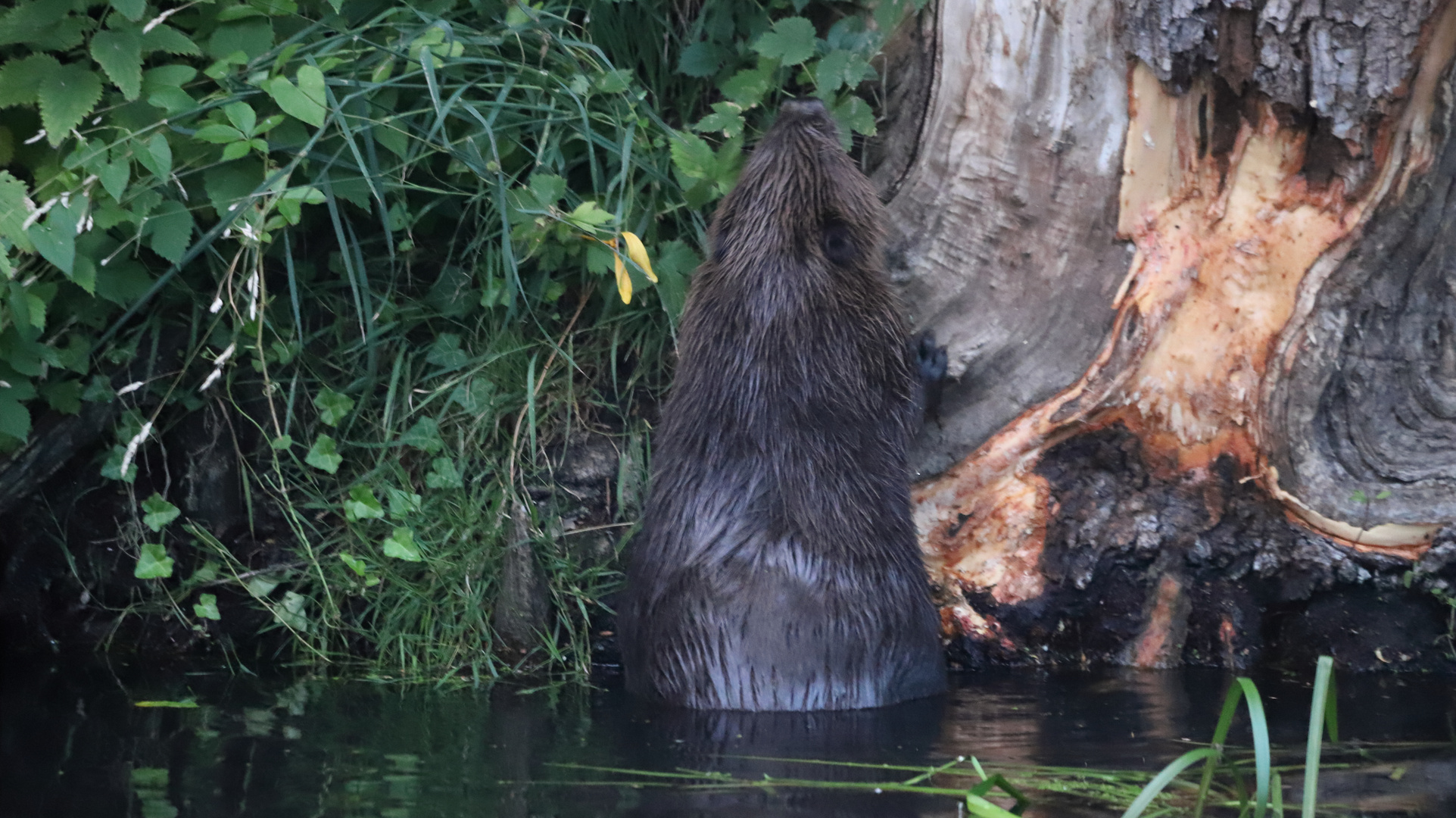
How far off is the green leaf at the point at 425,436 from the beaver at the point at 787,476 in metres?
0.68

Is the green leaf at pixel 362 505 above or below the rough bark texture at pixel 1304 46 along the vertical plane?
below

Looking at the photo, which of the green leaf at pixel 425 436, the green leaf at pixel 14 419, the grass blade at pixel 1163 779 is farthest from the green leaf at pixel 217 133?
the grass blade at pixel 1163 779

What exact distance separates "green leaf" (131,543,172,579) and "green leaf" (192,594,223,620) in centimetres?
10

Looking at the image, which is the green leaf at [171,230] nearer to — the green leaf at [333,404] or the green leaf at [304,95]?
the green leaf at [304,95]

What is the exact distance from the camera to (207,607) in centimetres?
339

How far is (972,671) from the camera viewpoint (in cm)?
333

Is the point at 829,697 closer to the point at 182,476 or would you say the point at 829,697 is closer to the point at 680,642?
the point at 680,642

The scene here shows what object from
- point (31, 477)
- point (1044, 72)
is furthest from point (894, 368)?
point (31, 477)

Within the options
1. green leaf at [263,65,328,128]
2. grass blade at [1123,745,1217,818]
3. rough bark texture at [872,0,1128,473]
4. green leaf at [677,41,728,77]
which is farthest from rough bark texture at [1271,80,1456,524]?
green leaf at [263,65,328,128]

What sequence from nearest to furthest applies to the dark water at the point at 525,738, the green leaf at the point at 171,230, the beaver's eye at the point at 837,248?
the dark water at the point at 525,738
the green leaf at the point at 171,230
the beaver's eye at the point at 837,248

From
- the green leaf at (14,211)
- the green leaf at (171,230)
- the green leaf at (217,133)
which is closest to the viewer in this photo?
the green leaf at (14,211)

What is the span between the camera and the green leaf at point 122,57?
2936mm

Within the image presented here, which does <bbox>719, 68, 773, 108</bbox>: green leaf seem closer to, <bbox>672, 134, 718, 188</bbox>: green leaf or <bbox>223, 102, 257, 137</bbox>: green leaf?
<bbox>672, 134, 718, 188</bbox>: green leaf

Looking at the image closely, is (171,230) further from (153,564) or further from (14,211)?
(153,564)
